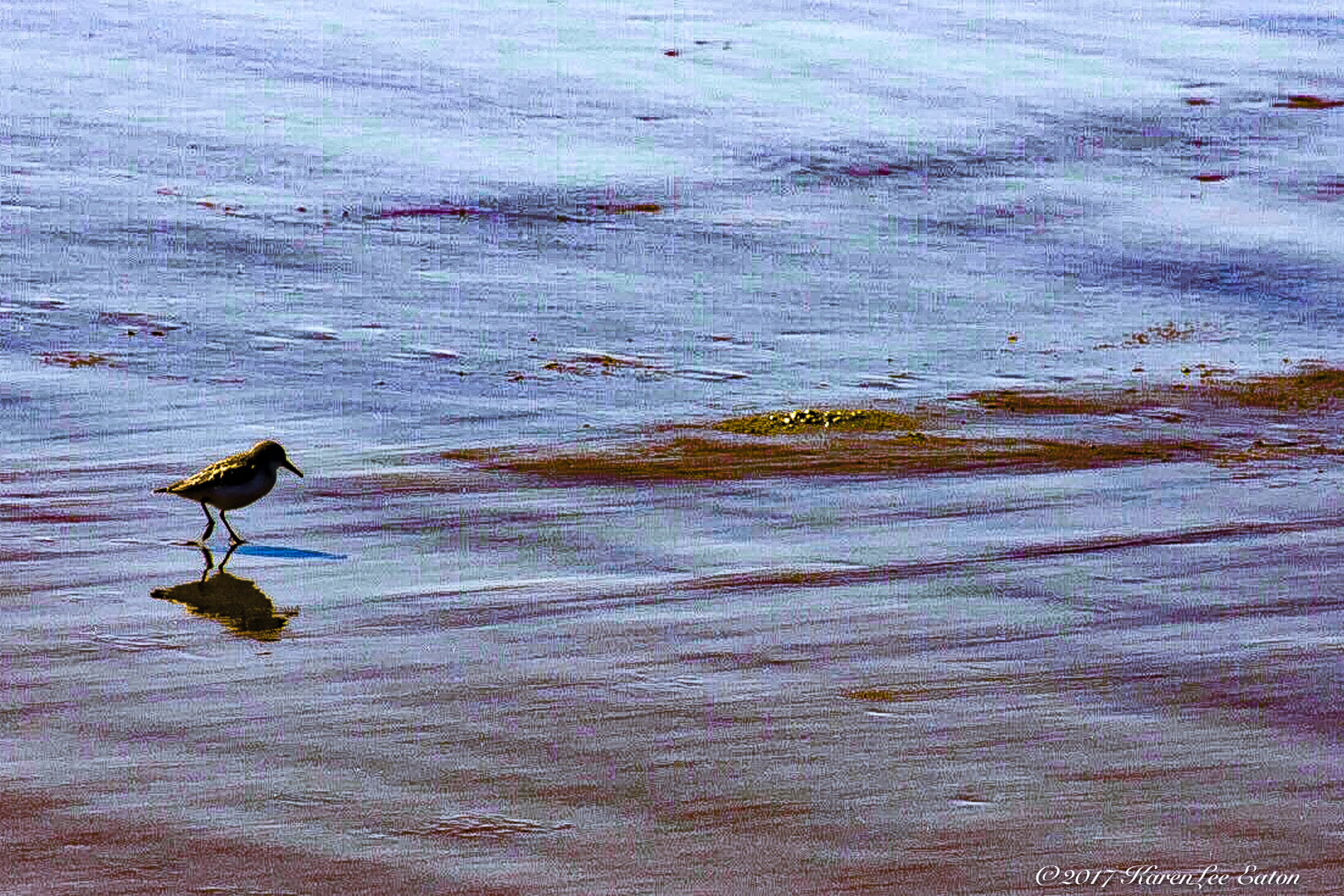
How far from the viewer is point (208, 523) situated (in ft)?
24.1

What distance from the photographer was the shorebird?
23.6ft

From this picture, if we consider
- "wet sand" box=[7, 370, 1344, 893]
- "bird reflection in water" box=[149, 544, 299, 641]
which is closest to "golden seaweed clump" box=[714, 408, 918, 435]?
Answer: "wet sand" box=[7, 370, 1344, 893]

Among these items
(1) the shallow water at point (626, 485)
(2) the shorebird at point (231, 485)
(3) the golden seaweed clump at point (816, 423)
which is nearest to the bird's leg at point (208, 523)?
(2) the shorebird at point (231, 485)

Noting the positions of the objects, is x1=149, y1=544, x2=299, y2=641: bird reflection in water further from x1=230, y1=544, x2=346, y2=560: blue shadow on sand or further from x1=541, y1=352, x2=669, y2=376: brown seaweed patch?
x1=541, y1=352, x2=669, y2=376: brown seaweed patch

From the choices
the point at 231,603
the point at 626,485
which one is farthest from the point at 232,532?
the point at 626,485

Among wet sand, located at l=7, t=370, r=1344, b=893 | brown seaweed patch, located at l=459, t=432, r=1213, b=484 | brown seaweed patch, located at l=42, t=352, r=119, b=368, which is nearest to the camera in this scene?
wet sand, located at l=7, t=370, r=1344, b=893

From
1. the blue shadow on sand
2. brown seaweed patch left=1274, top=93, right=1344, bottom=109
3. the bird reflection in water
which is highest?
brown seaweed patch left=1274, top=93, right=1344, bottom=109

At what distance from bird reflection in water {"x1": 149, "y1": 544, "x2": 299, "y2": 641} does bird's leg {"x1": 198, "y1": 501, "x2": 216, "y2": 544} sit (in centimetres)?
41

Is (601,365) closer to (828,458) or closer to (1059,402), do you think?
(828,458)

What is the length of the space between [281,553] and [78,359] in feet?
10.1

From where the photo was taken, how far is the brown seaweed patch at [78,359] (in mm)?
9617

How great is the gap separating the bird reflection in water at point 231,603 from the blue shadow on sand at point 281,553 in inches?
9.8

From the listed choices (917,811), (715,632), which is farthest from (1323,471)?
(917,811)

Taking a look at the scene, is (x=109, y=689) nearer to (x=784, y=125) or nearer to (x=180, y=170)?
(x=180, y=170)
